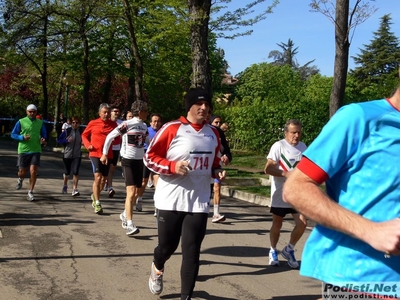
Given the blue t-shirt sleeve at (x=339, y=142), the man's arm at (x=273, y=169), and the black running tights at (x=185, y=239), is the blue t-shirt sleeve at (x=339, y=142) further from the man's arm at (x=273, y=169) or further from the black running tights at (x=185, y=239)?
the man's arm at (x=273, y=169)

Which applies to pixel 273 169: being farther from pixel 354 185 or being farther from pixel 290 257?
pixel 354 185

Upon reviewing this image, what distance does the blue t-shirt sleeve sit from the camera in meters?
2.12

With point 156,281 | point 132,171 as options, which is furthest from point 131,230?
point 156,281

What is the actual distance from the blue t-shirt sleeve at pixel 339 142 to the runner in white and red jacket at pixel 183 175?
3088 millimetres

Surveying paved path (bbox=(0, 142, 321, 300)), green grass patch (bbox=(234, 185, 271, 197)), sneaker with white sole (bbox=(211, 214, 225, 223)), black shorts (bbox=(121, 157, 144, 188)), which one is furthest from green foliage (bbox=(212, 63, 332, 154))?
black shorts (bbox=(121, 157, 144, 188))

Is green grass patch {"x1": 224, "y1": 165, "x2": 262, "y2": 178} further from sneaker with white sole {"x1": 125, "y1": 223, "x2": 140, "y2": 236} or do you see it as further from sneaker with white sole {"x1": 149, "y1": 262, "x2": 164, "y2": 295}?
sneaker with white sole {"x1": 149, "y1": 262, "x2": 164, "y2": 295}

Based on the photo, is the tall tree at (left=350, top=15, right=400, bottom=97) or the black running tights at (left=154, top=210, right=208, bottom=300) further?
the tall tree at (left=350, top=15, right=400, bottom=97)

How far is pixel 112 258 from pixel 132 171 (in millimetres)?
2131

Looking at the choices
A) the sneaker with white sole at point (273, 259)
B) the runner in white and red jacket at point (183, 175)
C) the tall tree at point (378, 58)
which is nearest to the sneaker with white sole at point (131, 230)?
the sneaker with white sole at point (273, 259)

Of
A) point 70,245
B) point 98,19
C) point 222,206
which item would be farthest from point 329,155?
point 98,19

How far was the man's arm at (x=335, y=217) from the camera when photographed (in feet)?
6.35

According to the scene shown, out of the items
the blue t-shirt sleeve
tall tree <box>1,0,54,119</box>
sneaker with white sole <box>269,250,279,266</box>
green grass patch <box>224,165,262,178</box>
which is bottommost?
sneaker with white sole <box>269,250,279,266</box>

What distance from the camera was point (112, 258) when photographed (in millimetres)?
7148

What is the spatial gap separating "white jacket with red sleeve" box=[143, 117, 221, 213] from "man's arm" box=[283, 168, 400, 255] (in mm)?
3181
